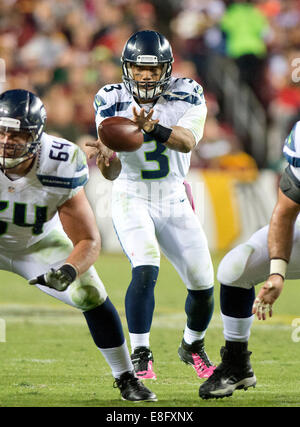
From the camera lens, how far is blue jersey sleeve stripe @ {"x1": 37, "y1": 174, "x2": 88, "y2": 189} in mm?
4207

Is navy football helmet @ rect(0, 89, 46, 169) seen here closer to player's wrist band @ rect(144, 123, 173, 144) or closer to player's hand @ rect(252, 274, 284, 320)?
player's wrist band @ rect(144, 123, 173, 144)

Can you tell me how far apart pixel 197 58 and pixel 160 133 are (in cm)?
830

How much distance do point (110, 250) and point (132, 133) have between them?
6049 mm

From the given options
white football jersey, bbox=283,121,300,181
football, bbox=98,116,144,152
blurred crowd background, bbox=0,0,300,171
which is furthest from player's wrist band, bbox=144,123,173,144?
blurred crowd background, bbox=0,0,300,171

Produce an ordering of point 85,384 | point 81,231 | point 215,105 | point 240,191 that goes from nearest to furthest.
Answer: point 81,231 → point 85,384 → point 240,191 → point 215,105

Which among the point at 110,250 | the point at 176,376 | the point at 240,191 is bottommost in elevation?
the point at 110,250

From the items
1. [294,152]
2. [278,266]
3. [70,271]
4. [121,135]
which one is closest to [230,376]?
[278,266]

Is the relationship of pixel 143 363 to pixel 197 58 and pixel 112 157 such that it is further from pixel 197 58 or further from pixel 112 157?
pixel 197 58

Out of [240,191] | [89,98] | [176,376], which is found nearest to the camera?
[176,376]

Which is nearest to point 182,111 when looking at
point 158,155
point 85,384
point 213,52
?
point 158,155

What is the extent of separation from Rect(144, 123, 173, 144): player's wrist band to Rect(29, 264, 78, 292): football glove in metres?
1.15

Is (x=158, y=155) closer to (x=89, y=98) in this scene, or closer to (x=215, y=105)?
(x=89, y=98)

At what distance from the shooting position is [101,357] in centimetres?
557

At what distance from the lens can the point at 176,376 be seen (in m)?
5.06
